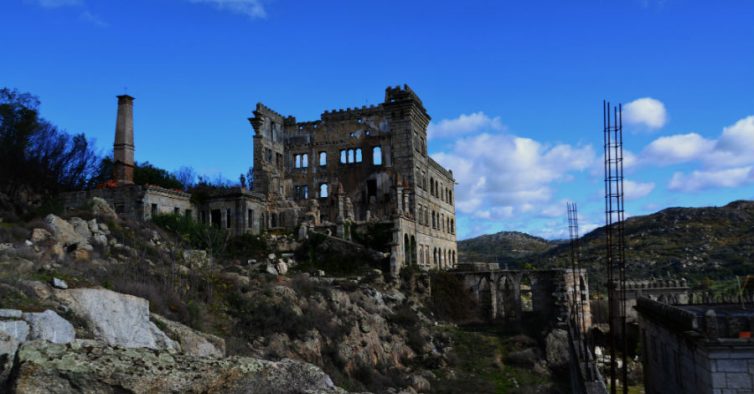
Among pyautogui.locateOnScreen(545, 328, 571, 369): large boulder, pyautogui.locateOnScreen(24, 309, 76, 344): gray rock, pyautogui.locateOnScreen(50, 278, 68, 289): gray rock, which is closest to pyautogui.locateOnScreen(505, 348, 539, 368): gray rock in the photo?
pyautogui.locateOnScreen(545, 328, 571, 369): large boulder

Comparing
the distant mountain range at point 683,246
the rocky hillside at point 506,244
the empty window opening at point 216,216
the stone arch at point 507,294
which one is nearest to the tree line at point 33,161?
the empty window opening at point 216,216

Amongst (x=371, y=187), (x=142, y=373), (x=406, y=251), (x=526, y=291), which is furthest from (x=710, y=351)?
(x=526, y=291)

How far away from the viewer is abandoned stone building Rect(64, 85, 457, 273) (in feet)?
128

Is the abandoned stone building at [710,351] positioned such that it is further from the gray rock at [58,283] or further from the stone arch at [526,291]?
the stone arch at [526,291]

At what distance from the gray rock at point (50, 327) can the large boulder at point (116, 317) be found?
0.98 metres

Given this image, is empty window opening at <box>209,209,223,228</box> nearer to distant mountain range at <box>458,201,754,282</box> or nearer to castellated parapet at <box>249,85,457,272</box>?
castellated parapet at <box>249,85,457,272</box>

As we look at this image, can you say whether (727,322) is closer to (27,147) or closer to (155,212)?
(155,212)

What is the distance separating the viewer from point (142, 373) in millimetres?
6234

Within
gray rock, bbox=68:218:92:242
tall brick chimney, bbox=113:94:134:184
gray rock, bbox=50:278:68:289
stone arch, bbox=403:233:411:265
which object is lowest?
gray rock, bbox=50:278:68:289

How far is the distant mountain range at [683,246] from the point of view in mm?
76250

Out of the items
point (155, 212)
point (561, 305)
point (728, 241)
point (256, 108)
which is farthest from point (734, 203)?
point (155, 212)

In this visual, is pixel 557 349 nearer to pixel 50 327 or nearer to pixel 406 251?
pixel 406 251

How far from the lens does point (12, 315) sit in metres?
8.99

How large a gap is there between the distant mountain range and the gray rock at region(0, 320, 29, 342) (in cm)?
6474
